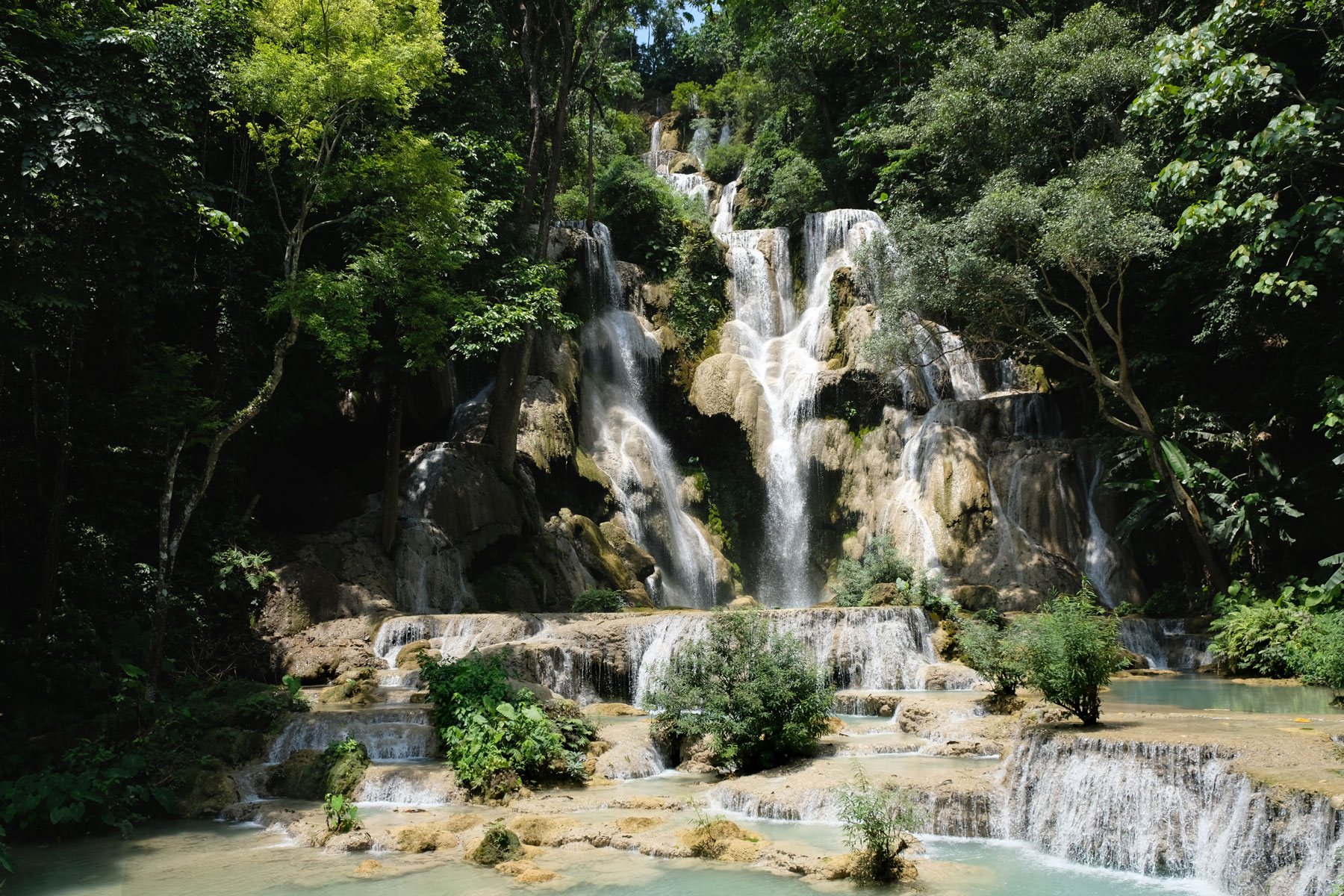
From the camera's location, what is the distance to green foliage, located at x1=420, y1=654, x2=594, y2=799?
9.68 m

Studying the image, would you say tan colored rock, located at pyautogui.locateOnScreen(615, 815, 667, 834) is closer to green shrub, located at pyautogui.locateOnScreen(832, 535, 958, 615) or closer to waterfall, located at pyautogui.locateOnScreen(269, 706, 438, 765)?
waterfall, located at pyautogui.locateOnScreen(269, 706, 438, 765)

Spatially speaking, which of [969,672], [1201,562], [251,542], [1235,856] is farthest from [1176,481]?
[251,542]

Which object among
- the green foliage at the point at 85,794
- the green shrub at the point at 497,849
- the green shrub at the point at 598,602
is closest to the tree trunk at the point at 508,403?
the green shrub at the point at 598,602

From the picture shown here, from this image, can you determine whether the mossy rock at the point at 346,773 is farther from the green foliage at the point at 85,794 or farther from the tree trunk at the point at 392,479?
the tree trunk at the point at 392,479

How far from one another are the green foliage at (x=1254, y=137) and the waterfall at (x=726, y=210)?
23287 mm

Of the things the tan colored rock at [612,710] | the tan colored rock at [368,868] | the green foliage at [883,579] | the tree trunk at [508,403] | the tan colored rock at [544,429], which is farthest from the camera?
the tan colored rock at [544,429]

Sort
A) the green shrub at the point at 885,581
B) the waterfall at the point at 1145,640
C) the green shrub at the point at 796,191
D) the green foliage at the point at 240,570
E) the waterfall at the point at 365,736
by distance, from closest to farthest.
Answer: the waterfall at the point at 365,736
the green foliage at the point at 240,570
the waterfall at the point at 1145,640
the green shrub at the point at 885,581
the green shrub at the point at 796,191

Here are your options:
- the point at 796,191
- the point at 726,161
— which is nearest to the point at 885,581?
the point at 796,191

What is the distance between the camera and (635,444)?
25.7m

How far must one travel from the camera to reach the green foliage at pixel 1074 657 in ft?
27.1

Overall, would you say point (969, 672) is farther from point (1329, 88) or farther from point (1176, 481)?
point (1329, 88)

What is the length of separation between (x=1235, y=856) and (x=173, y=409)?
1331 cm

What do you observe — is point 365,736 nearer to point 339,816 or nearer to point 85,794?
point 339,816

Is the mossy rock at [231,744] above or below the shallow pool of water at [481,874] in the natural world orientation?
above
